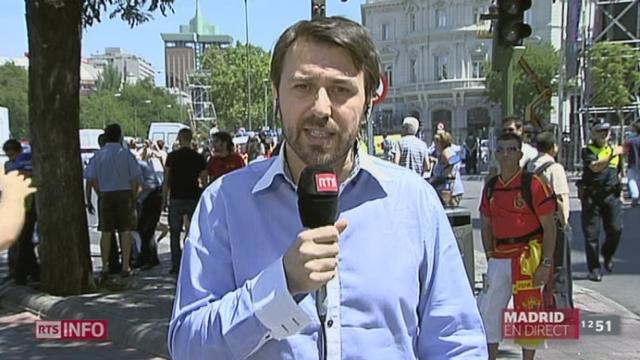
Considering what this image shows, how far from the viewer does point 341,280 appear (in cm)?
185

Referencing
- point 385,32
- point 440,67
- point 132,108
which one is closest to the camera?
point 440,67

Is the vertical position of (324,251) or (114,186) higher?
(324,251)

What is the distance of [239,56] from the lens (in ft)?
261

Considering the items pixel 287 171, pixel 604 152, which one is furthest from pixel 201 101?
pixel 287 171

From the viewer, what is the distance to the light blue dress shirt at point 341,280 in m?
1.75

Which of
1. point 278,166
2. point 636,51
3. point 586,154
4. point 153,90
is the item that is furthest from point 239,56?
point 278,166

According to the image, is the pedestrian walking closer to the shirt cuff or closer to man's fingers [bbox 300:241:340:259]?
the shirt cuff

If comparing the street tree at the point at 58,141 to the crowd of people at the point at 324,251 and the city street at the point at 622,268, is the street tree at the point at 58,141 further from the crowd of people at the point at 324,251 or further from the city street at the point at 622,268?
the crowd of people at the point at 324,251

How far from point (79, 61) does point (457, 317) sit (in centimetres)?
736

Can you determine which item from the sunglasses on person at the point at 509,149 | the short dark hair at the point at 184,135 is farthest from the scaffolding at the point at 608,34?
the sunglasses on person at the point at 509,149

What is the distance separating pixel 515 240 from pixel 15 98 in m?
70.8
